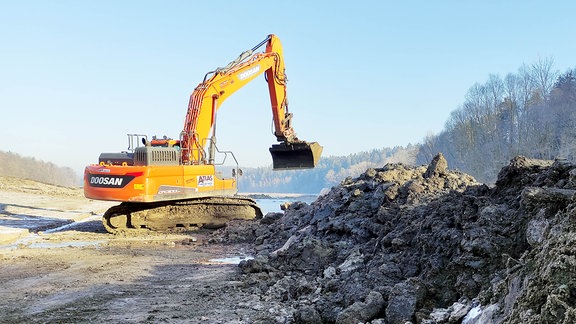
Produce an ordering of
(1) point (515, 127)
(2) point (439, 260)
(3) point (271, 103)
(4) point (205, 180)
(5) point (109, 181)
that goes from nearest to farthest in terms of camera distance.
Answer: (2) point (439, 260)
(5) point (109, 181)
(4) point (205, 180)
(3) point (271, 103)
(1) point (515, 127)

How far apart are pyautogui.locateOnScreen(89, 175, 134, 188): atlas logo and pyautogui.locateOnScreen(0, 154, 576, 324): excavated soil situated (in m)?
1.50

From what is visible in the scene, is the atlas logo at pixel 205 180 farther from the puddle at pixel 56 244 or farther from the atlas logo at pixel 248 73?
the atlas logo at pixel 248 73

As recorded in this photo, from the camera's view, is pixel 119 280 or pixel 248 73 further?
pixel 248 73

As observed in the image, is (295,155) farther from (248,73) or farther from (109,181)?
(109,181)

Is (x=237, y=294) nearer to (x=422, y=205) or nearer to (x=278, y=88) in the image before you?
(x=422, y=205)

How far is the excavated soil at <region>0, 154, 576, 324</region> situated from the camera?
131 inches

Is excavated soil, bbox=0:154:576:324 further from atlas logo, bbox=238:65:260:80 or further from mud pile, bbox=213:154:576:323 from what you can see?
atlas logo, bbox=238:65:260:80

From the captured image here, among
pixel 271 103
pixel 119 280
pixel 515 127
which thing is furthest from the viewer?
pixel 515 127

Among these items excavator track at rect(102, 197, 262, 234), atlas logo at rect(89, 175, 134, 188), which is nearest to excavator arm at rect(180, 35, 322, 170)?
excavator track at rect(102, 197, 262, 234)

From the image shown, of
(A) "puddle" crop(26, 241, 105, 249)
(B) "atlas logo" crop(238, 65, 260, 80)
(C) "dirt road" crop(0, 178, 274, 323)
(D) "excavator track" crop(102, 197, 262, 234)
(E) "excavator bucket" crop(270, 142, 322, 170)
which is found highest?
(B) "atlas logo" crop(238, 65, 260, 80)

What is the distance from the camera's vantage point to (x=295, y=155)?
41.5 feet

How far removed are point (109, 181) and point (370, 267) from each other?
277 inches

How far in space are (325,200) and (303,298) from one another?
4627 millimetres

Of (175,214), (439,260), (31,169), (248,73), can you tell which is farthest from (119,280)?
(31,169)
